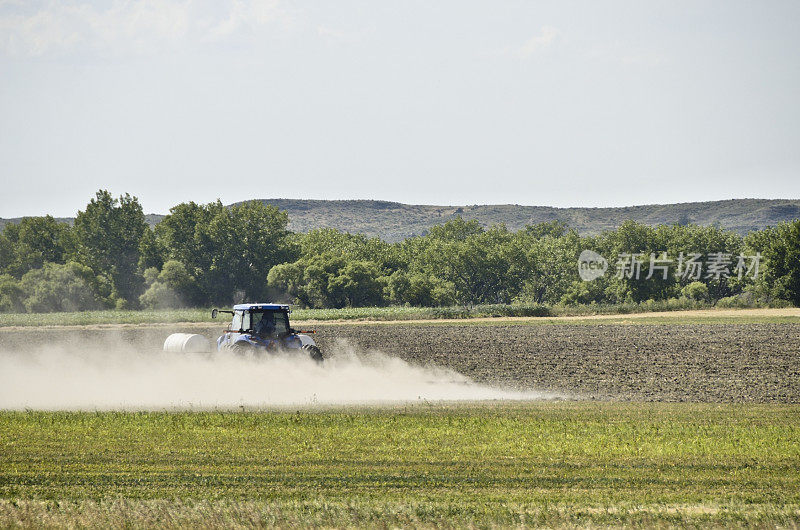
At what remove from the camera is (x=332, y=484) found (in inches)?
575

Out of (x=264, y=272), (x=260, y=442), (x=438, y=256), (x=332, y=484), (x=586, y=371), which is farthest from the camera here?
(x=438, y=256)

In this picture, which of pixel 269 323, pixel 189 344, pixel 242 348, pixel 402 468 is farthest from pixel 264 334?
pixel 402 468

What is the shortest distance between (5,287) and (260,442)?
10456 centimetres

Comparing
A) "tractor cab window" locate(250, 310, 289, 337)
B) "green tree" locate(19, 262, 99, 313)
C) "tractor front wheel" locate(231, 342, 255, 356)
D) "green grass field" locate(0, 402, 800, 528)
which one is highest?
"tractor cab window" locate(250, 310, 289, 337)

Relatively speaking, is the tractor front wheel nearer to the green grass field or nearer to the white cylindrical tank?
the white cylindrical tank

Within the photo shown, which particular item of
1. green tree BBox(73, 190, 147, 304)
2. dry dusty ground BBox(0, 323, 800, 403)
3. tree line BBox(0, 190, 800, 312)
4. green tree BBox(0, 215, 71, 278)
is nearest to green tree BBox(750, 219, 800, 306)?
tree line BBox(0, 190, 800, 312)

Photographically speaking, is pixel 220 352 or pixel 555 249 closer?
pixel 220 352

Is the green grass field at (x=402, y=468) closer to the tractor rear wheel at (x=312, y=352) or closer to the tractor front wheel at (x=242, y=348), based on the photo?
the tractor rear wheel at (x=312, y=352)

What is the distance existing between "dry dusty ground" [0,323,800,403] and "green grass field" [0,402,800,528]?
7.07 metres

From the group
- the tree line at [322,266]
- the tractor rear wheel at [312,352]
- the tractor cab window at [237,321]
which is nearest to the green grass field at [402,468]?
the tractor rear wheel at [312,352]

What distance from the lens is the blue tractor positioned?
29.6 m

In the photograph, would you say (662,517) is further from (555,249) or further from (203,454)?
(555,249)

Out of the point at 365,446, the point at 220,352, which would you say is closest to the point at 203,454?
the point at 365,446

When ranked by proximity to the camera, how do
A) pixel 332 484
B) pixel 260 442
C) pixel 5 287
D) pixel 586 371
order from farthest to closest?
1. pixel 5 287
2. pixel 586 371
3. pixel 260 442
4. pixel 332 484
